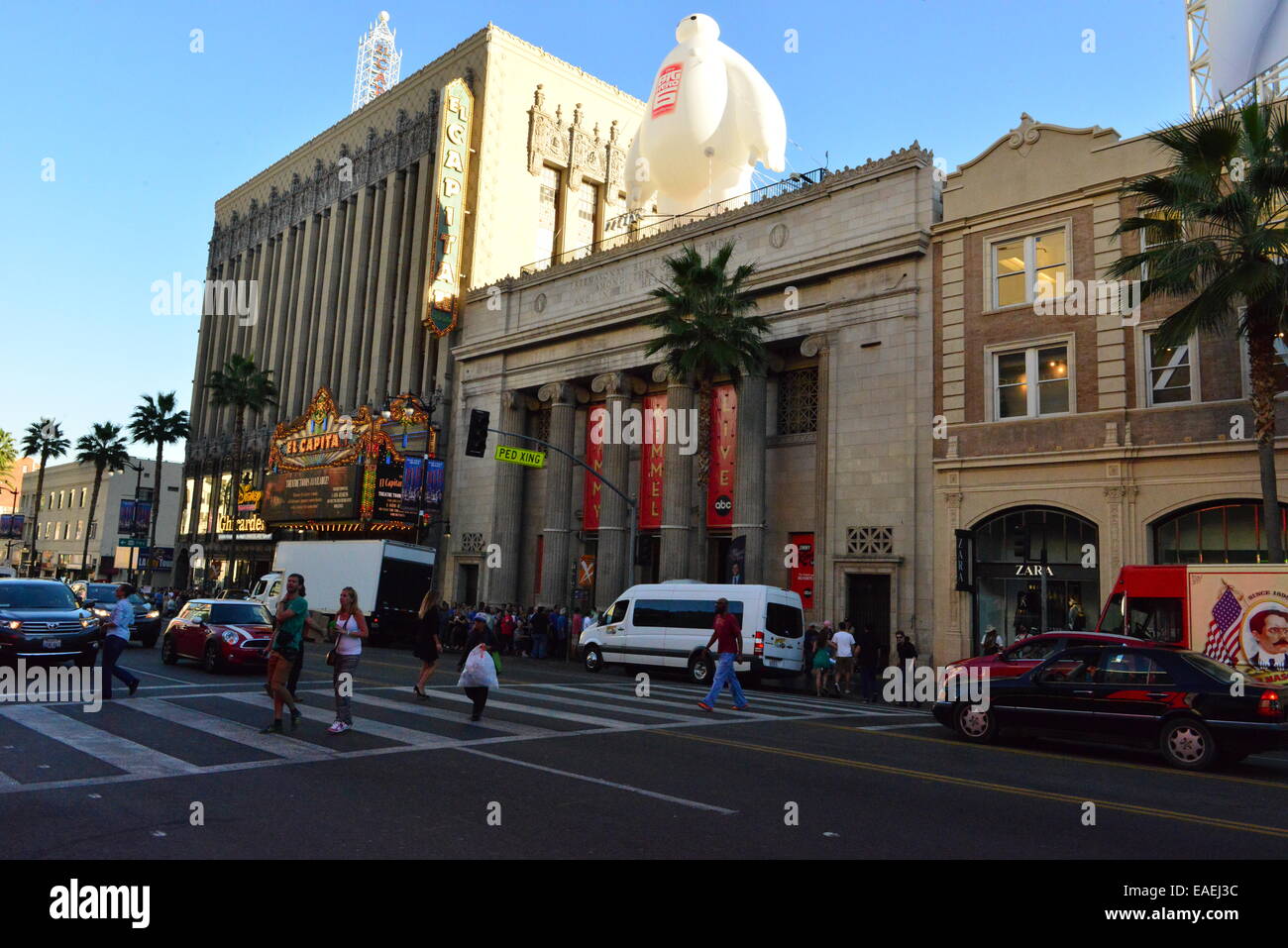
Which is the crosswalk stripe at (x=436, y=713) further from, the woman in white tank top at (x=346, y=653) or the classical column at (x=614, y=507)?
the classical column at (x=614, y=507)

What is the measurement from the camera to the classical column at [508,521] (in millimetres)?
38562

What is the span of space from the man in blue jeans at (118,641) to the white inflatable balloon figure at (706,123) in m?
29.3

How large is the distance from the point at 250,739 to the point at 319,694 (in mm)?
4685

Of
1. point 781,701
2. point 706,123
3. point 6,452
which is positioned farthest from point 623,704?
point 6,452

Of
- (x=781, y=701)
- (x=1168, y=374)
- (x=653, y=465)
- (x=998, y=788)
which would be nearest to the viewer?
(x=998, y=788)

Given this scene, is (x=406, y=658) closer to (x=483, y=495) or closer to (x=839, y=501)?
(x=839, y=501)

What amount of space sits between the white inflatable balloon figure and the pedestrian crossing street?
2684cm

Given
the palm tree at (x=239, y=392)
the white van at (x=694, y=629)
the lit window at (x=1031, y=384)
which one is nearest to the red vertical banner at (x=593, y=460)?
the white van at (x=694, y=629)

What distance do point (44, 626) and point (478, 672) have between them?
8.52m

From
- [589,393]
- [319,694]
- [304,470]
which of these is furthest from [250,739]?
[304,470]

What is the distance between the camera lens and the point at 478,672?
12.3 metres

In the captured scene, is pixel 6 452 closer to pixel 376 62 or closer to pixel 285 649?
pixel 376 62

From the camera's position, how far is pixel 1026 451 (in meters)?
24.2
